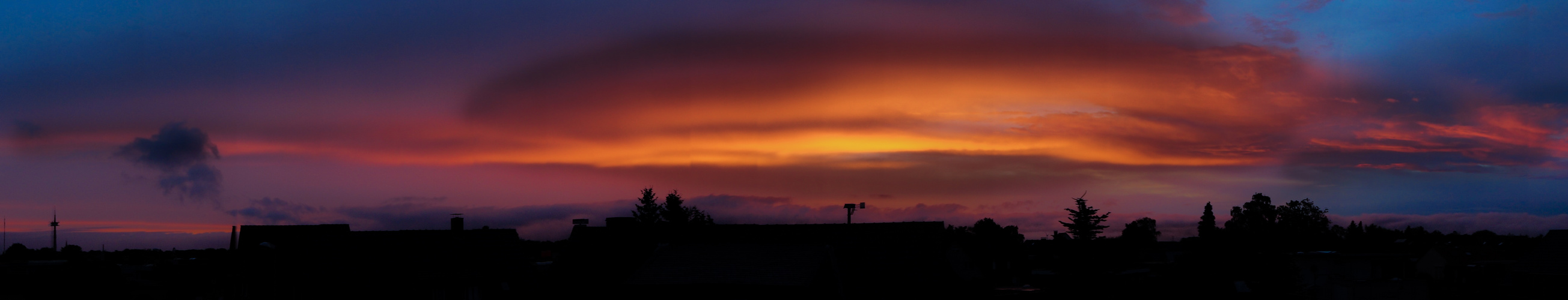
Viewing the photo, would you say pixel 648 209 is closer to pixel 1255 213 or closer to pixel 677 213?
pixel 677 213

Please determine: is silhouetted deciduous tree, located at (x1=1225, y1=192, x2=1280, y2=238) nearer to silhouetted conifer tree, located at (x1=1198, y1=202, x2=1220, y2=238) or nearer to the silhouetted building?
silhouetted conifer tree, located at (x1=1198, y1=202, x2=1220, y2=238)

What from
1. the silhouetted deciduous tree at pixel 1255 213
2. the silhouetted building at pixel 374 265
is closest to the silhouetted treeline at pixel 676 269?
the silhouetted building at pixel 374 265

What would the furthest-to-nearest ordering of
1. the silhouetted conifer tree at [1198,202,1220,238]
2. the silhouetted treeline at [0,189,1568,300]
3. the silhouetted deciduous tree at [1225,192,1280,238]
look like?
the silhouetted deciduous tree at [1225,192,1280,238], the silhouetted conifer tree at [1198,202,1220,238], the silhouetted treeline at [0,189,1568,300]

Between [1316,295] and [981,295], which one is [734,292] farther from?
[1316,295]

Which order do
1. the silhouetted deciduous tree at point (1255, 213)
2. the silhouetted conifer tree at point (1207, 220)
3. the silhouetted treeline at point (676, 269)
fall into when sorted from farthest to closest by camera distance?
the silhouetted deciduous tree at point (1255, 213)
the silhouetted conifer tree at point (1207, 220)
the silhouetted treeline at point (676, 269)

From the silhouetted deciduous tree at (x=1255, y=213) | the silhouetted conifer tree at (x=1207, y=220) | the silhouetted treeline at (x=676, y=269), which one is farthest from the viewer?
the silhouetted deciduous tree at (x=1255, y=213)

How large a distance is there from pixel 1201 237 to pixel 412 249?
278 ft

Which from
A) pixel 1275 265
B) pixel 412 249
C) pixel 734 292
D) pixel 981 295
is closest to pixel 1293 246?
pixel 1275 265

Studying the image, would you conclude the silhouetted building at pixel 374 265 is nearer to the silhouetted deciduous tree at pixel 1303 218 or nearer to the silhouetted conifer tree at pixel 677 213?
the silhouetted conifer tree at pixel 677 213

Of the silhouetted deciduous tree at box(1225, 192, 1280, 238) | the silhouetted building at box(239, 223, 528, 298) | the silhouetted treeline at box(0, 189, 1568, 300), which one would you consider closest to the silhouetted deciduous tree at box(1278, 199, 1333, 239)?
the silhouetted deciduous tree at box(1225, 192, 1280, 238)

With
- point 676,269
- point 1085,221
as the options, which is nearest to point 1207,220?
point 1085,221

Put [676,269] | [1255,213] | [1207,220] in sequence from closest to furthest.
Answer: [676,269] < [1207,220] < [1255,213]

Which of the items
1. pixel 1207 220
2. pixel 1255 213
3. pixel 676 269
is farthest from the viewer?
pixel 1255 213

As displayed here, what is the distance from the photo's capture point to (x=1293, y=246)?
11194 cm
